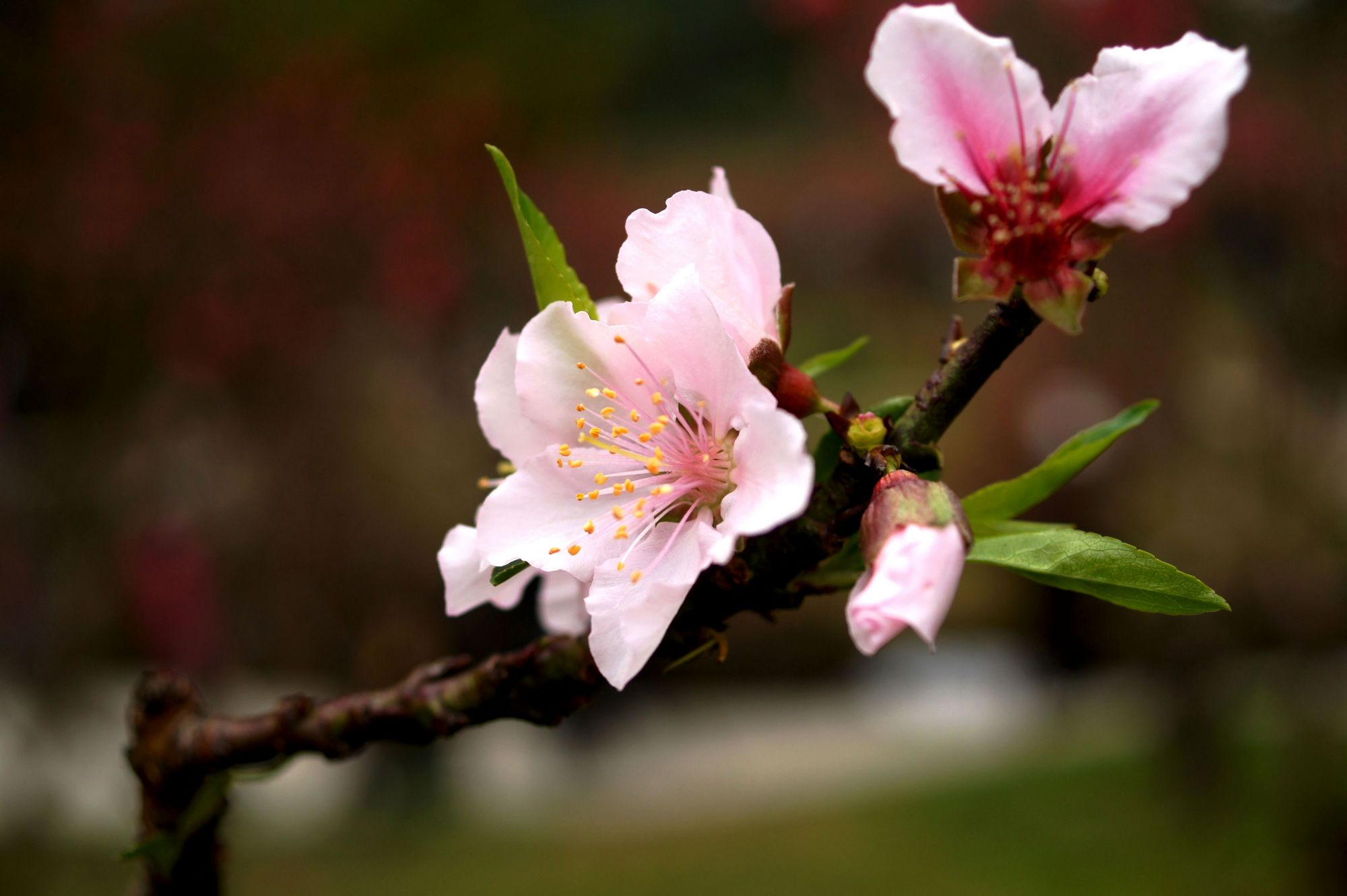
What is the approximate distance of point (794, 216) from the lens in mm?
7652

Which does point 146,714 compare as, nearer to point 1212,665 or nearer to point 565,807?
point 1212,665

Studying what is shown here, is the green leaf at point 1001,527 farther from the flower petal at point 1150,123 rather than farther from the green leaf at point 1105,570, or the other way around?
the flower petal at point 1150,123

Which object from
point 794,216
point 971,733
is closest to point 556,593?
point 971,733

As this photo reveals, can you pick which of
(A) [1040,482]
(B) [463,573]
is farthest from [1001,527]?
(B) [463,573]

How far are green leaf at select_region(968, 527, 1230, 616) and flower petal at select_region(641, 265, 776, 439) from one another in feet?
0.40

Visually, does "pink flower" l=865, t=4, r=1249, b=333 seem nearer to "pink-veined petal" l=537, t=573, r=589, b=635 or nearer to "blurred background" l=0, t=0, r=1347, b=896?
"pink-veined petal" l=537, t=573, r=589, b=635

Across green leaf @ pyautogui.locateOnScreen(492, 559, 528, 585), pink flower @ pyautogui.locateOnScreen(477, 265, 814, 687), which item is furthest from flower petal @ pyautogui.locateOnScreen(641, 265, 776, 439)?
green leaf @ pyautogui.locateOnScreen(492, 559, 528, 585)

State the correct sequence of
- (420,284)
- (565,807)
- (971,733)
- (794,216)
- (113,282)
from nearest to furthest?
(113,282) → (420,284) → (565,807) → (971,733) → (794,216)

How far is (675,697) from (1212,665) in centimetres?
257

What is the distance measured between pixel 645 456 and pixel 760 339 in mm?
84

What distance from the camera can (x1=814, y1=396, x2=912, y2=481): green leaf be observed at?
50cm

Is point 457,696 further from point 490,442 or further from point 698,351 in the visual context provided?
point 698,351

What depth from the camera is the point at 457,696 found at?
1.97ft

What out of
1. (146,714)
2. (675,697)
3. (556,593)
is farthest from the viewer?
(675,697)
